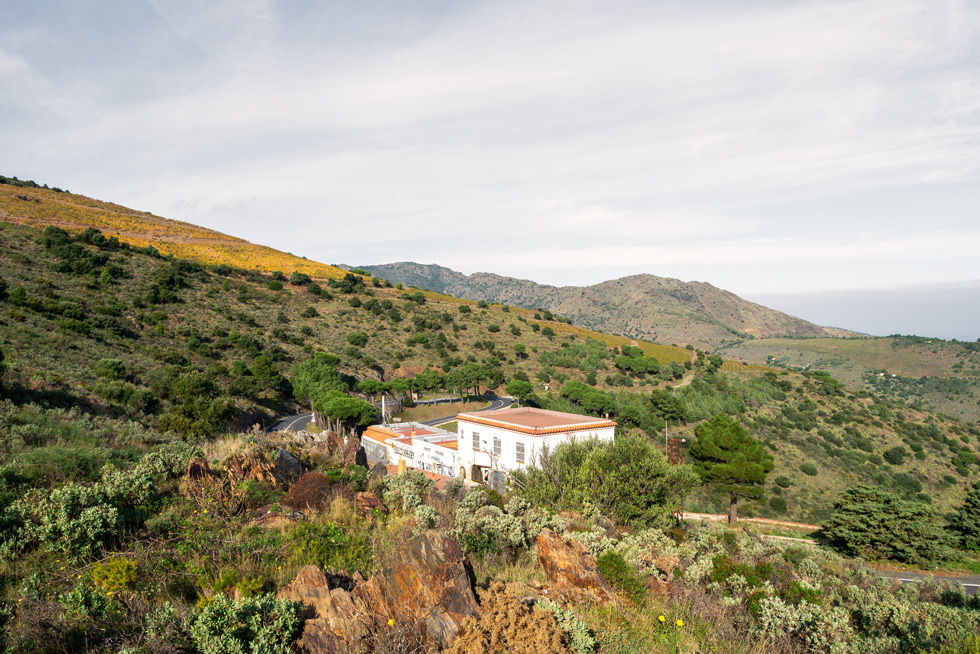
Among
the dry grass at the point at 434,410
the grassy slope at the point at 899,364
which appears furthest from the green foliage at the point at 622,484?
the grassy slope at the point at 899,364

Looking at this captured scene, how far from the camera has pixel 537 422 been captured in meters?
29.6

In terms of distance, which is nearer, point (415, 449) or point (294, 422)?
point (415, 449)

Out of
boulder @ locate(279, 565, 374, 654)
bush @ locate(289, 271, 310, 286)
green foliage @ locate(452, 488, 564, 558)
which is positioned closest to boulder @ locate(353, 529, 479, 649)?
boulder @ locate(279, 565, 374, 654)

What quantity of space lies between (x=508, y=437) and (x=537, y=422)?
86.9 inches

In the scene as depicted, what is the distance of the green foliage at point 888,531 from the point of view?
2038 cm

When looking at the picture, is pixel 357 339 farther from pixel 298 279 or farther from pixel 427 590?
pixel 427 590

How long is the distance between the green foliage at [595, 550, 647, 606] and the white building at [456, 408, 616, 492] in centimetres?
1846

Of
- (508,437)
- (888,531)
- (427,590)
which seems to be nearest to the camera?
(427,590)

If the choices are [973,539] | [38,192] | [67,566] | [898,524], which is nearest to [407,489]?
[67,566]

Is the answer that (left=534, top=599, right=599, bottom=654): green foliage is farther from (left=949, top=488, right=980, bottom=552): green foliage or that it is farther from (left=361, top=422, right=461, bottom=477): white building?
(left=949, top=488, right=980, bottom=552): green foliage

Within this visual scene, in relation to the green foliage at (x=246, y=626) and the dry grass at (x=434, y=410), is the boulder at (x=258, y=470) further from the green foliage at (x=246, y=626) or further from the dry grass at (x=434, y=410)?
the dry grass at (x=434, y=410)

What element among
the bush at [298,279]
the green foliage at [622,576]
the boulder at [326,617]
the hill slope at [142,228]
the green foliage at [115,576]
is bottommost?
the green foliage at [622,576]

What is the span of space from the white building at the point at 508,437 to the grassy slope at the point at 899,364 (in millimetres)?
101065

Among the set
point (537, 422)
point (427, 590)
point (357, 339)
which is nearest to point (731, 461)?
point (537, 422)
